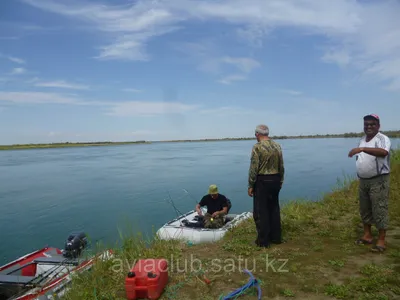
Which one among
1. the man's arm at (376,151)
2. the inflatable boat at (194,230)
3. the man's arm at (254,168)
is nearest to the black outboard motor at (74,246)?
the inflatable boat at (194,230)

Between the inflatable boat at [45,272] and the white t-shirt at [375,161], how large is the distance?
163 inches

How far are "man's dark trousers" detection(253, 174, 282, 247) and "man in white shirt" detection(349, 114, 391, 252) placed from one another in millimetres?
1240

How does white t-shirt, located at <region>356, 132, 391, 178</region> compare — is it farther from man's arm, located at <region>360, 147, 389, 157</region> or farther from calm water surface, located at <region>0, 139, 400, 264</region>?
calm water surface, located at <region>0, 139, 400, 264</region>

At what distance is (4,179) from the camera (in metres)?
28.1

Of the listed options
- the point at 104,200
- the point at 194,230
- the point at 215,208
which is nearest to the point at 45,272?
the point at 194,230

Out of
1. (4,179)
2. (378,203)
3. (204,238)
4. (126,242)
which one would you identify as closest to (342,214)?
(378,203)

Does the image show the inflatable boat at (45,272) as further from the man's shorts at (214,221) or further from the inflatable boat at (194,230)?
the man's shorts at (214,221)

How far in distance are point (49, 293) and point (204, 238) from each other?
340 cm

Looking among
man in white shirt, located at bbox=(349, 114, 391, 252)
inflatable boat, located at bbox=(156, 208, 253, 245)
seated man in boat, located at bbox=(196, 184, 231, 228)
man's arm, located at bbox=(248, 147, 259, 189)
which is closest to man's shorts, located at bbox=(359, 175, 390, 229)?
man in white shirt, located at bbox=(349, 114, 391, 252)

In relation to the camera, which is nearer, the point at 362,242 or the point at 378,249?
the point at 378,249

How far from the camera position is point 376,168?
4.43 m

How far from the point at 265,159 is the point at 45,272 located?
4.83 meters

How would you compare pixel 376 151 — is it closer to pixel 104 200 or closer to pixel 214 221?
pixel 214 221

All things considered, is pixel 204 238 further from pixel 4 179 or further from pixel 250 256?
pixel 4 179
